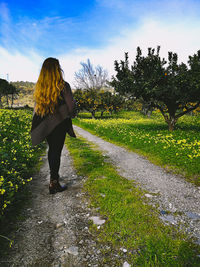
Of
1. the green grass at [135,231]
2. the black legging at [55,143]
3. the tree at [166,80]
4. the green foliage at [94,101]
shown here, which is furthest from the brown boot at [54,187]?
the green foliage at [94,101]

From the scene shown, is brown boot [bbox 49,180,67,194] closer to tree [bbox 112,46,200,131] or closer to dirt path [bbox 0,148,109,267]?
dirt path [bbox 0,148,109,267]

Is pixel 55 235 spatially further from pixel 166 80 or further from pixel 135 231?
pixel 166 80

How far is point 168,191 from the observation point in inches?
180

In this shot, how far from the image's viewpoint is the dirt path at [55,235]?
2389 mm

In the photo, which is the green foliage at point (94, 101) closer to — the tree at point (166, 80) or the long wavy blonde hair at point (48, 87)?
the tree at point (166, 80)

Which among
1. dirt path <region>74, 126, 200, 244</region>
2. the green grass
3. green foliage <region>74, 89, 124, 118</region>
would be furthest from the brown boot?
green foliage <region>74, 89, 124, 118</region>

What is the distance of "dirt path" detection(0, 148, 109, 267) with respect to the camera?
239 centimetres

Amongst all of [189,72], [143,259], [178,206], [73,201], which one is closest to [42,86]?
[73,201]

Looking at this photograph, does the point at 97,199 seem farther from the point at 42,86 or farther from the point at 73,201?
the point at 42,86

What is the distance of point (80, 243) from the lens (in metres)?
2.72

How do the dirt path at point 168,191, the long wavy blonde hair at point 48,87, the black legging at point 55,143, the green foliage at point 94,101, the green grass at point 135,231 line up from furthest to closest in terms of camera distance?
1. the green foliage at point 94,101
2. the black legging at point 55,143
3. the long wavy blonde hair at point 48,87
4. the dirt path at point 168,191
5. the green grass at point 135,231

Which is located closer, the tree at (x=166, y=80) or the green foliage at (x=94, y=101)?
the tree at (x=166, y=80)

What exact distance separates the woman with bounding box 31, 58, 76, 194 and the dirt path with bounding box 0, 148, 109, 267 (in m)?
0.67

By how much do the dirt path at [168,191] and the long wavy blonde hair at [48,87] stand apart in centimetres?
340
